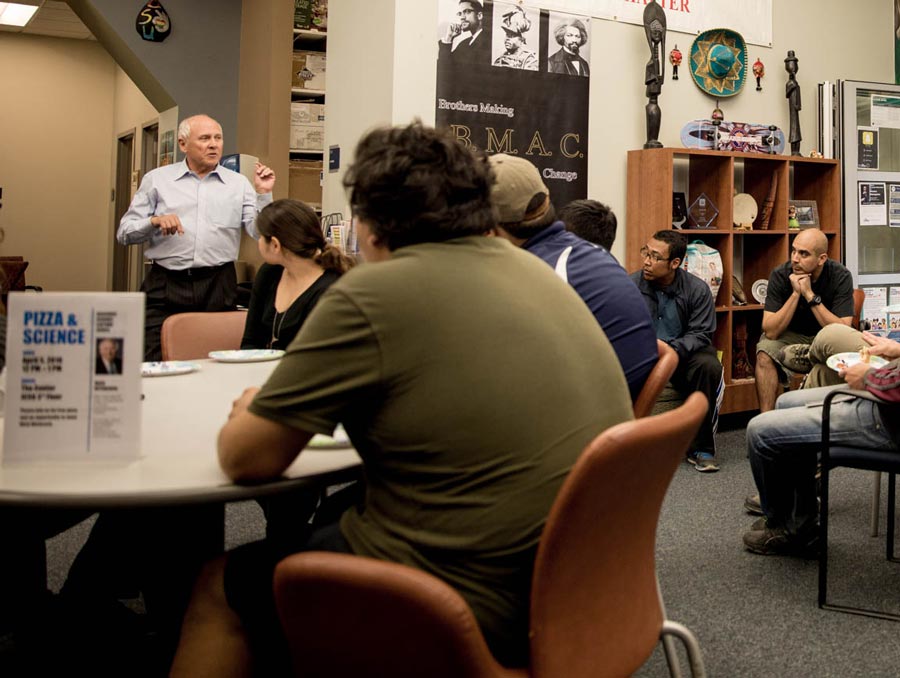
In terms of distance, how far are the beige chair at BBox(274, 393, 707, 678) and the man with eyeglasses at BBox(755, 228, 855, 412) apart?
345 cm

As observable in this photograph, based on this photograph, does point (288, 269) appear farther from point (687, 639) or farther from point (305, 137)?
point (305, 137)

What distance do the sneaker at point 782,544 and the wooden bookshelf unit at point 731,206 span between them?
7.07 ft

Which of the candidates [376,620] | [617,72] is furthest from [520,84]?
[376,620]

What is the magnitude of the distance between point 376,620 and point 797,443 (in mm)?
2021

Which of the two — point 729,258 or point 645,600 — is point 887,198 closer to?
point 729,258

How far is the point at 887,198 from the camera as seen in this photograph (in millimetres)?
6062

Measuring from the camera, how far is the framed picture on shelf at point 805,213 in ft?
18.7

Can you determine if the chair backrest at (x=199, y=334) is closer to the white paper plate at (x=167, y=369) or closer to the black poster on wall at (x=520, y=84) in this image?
the white paper plate at (x=167, y=369)

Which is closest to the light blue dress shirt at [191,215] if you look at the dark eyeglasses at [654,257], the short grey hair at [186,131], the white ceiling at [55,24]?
the short grey hair at [186,131]

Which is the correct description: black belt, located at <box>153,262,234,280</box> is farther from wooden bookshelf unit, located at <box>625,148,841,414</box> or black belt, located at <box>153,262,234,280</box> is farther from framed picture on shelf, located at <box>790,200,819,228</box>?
framed picture on shelf, located at <box>790,200,819,228</box>

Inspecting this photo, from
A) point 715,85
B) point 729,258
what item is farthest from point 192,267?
point 715,85

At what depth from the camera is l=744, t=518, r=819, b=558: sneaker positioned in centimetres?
313

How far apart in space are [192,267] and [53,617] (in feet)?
8.17

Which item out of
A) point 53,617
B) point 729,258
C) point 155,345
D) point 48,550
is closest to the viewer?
point 53,617
